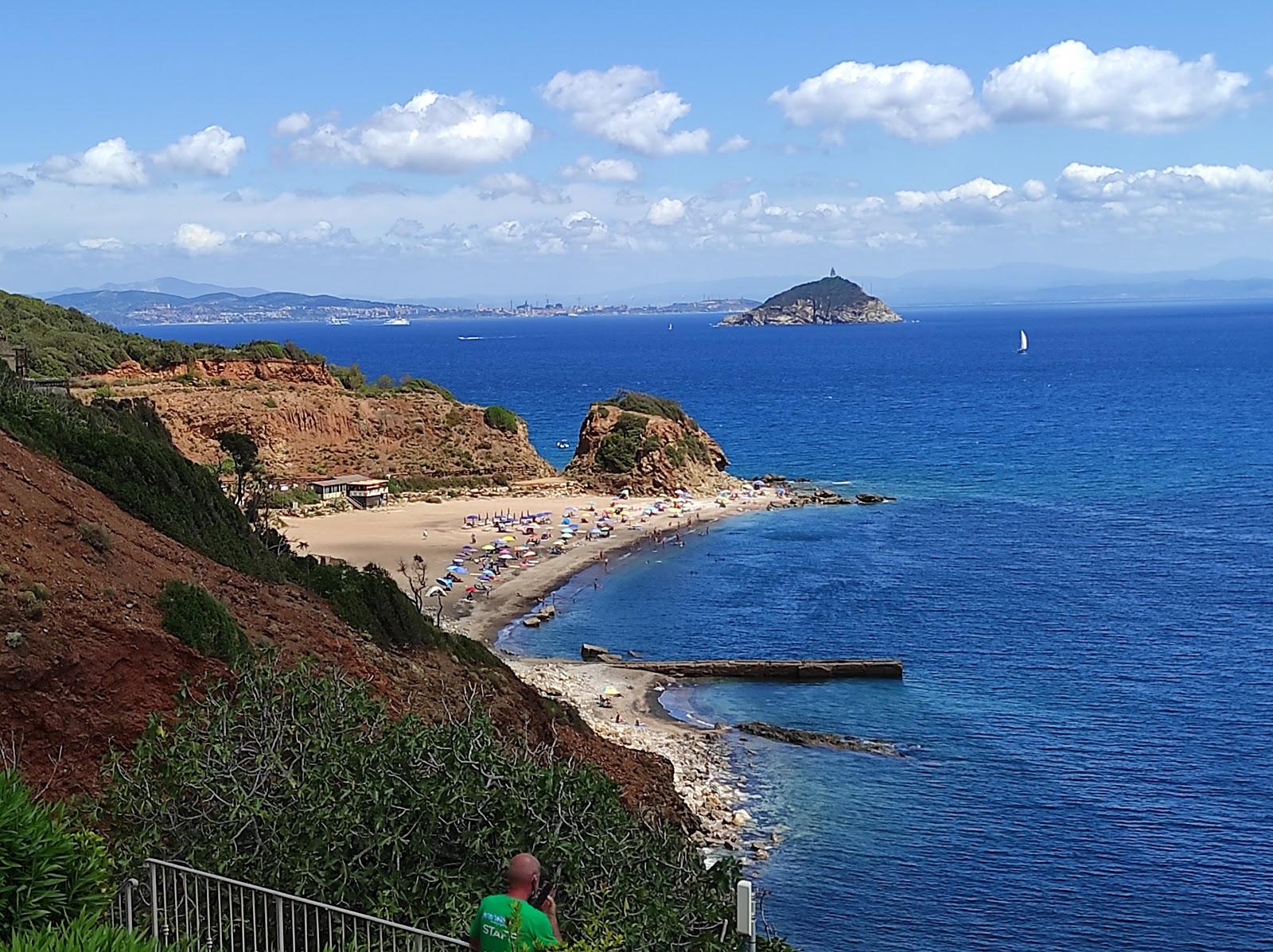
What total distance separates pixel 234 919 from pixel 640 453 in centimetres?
6420

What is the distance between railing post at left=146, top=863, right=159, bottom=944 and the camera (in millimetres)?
7854

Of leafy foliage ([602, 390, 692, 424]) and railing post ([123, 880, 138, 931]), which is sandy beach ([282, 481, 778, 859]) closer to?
leafy foliage ([602, 390, 692, 424])

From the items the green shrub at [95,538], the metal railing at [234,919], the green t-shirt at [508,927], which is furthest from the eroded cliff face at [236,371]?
the green t-shirt at [508,927]

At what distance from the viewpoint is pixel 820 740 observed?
102ft

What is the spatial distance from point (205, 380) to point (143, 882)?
218 feet

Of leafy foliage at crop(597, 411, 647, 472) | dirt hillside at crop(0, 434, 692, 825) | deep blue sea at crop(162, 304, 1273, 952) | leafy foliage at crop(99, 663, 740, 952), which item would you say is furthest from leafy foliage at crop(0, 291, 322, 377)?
leafy foliage at crop(99, 663, 740, 952)

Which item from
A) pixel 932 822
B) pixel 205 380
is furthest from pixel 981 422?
pixel 932 822

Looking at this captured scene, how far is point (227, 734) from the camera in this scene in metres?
10.3

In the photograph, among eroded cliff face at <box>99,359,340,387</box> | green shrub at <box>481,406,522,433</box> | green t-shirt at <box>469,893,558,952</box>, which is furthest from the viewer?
green shrub at <box>481,406,522,433</box>

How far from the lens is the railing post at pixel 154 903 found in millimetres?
7854

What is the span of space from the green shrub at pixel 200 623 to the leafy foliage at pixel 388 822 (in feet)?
15.5

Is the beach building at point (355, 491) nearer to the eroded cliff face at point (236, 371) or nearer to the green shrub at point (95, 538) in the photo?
the eroded cliff face at point (236, 371)

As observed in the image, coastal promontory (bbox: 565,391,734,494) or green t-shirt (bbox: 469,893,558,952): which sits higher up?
green t-shirt (bbox: 469,893,558,952)

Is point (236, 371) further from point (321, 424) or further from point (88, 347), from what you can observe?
point (88, 347)
